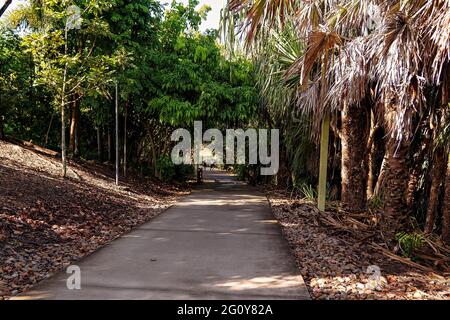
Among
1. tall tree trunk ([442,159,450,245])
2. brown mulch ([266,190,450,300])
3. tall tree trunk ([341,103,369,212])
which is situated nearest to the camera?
brown mulch ([266,190,450,300])

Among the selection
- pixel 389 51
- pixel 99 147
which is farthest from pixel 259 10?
pixel 99 147

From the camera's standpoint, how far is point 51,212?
6.98 m

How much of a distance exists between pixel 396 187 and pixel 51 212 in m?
5.65

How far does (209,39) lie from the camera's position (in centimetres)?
1480

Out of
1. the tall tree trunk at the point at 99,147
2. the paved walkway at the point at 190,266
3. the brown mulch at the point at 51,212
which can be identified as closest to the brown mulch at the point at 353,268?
the paved walkway at the point at 190,266

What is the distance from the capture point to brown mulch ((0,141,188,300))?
486cm

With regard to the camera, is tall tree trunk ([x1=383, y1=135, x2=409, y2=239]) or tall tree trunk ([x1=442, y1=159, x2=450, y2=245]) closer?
tall tree trunk ([x1=442, y1=159, x2=450, y2=245])

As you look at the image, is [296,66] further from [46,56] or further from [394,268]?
[46,56]

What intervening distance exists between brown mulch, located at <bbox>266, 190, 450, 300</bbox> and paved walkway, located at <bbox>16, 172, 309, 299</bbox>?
255 millimetres

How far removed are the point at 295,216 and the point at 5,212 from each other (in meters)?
5.83

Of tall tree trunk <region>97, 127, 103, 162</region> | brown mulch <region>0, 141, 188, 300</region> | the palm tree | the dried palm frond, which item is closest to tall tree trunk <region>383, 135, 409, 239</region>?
the palm tree

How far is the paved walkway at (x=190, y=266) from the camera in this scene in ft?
13.1

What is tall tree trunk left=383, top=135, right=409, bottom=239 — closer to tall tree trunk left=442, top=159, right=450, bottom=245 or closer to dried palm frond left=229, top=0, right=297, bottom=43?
tall tree trunk left=442, top=159, right=450, bottom=245

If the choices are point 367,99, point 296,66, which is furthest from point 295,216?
point 296,66
